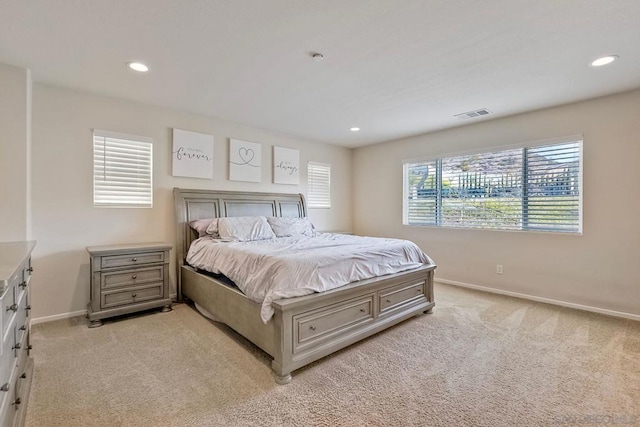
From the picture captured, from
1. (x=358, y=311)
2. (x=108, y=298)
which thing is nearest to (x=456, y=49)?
(x=358, y=311)

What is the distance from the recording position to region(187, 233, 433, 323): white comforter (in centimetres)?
229

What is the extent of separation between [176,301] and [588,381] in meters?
4.12

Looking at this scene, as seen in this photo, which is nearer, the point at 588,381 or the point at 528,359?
the point at 588,381

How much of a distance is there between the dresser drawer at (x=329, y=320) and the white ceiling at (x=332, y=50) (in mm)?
2102

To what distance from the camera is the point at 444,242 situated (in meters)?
4.82

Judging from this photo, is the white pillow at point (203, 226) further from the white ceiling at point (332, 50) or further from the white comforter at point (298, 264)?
the white ceiling at point (332, 50)

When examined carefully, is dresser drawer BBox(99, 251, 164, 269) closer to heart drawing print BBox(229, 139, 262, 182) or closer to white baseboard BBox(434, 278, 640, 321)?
heart drawing print BBox(229, 139, 262, 182)

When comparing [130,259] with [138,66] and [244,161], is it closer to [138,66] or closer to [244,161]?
[138,66]

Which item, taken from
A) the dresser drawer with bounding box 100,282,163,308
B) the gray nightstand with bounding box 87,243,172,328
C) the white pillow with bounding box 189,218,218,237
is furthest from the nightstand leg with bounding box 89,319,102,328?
the white pillow with bounding box 189,218,218,237

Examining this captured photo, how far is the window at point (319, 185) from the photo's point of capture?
5535 mm

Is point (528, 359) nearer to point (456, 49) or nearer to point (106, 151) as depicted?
point (456, 49)

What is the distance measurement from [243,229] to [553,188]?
394cm

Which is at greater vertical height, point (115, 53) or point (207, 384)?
point (115, 53)

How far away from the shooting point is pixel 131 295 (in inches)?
127
